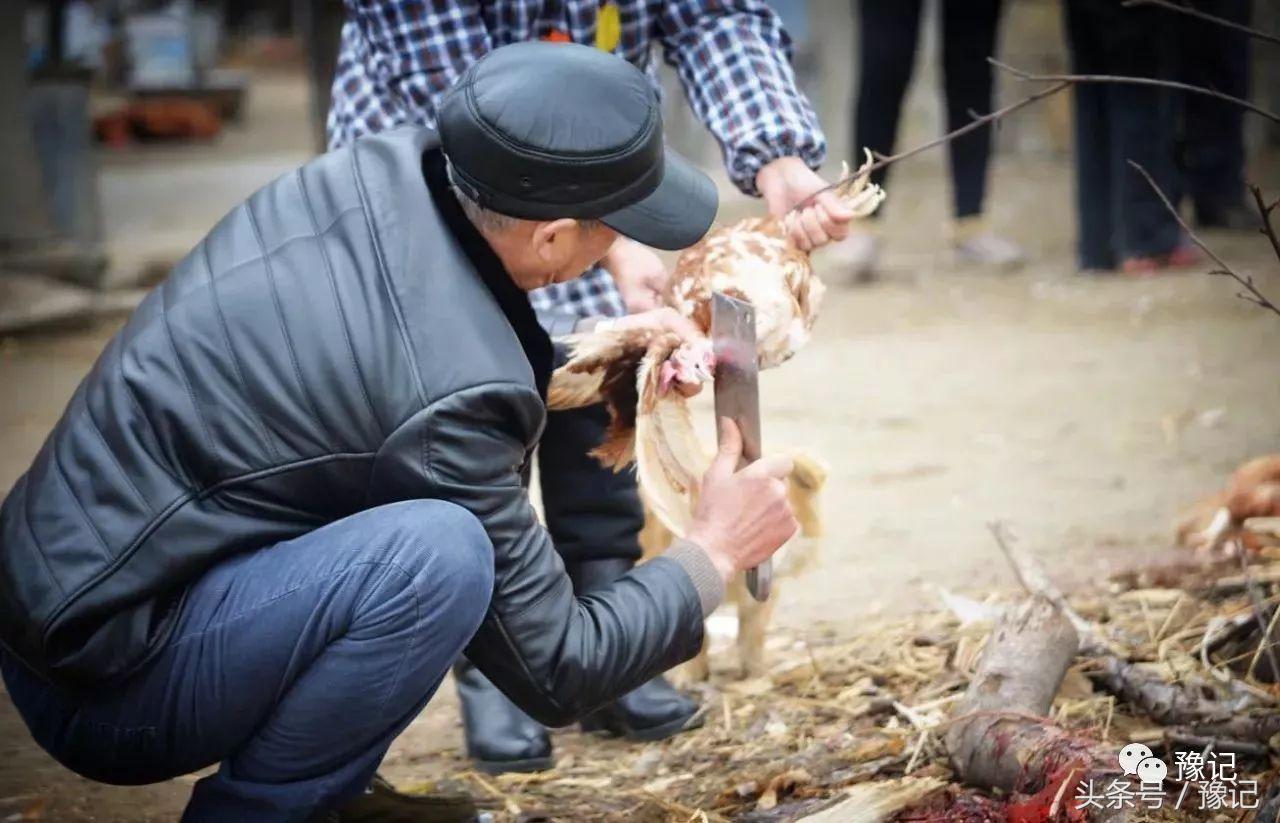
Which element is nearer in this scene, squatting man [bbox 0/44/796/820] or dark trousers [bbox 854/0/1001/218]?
squatting man [bbox 0/44/796/820]

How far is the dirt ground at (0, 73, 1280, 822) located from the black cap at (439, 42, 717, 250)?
4.72 ft

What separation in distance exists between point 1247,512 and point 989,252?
14.7 ft

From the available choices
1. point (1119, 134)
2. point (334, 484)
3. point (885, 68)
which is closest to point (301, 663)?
point (334, 484)

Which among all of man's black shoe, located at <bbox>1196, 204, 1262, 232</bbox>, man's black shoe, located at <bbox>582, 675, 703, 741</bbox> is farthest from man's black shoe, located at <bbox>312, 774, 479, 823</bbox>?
man's black shoe, located at <bbox>1196, 204, 1262, 232</bbox>

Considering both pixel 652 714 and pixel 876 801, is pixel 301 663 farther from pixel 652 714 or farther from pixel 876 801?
pixel 652 714

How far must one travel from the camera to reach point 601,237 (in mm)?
2523

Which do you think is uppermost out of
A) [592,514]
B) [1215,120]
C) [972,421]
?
[592,514]

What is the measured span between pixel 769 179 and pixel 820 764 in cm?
115

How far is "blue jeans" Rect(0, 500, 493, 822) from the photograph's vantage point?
92.4 inches

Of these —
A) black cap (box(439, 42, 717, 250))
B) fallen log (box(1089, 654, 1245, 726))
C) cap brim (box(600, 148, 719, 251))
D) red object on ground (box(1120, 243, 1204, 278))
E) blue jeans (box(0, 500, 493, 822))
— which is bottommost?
red object on ground (box(1120, 243, 1204, 278))

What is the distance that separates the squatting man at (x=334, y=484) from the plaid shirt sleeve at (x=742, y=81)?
911 millimetres

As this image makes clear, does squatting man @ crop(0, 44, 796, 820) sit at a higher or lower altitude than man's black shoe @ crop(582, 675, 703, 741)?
higher

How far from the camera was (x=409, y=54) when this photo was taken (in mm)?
3301

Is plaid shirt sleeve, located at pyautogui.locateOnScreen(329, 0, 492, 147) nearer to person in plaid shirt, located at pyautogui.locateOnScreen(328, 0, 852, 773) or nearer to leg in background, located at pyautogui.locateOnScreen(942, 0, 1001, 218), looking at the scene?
person in plaid shirt, located at pyautogui.locateOnScreen(328, 0, 852, 773)
